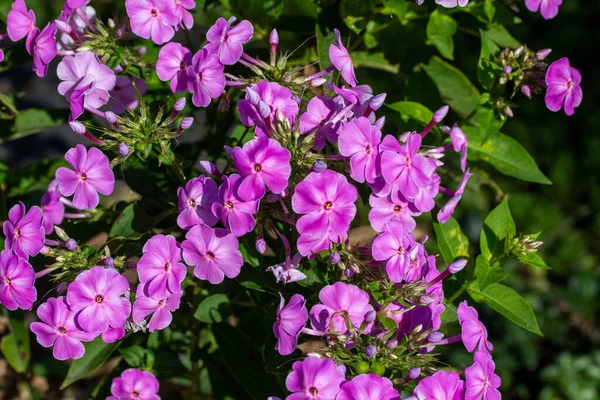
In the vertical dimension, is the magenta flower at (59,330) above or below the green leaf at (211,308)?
above

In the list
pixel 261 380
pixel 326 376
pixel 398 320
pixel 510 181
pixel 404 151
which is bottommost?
pixel 510 181

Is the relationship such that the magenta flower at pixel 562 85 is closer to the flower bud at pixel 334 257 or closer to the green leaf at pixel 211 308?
the flower bud at pixel 334 257

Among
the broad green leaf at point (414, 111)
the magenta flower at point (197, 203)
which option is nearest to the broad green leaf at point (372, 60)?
the broad green leaf at point (414, 111)

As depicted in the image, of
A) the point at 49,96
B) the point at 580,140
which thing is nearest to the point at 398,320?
the point at 580,140

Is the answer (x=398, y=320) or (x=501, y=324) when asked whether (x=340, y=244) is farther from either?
(x=501, y=324)

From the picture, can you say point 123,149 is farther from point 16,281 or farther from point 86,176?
point 16,281

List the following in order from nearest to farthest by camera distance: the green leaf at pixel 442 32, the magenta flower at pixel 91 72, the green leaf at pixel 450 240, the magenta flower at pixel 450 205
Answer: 1. the magenta flower at pixel 91 72
2. the magenta flower at pixel 450 205
3. the green leaf at pixel 450 240
4. the green leaf at pixel 442 32
